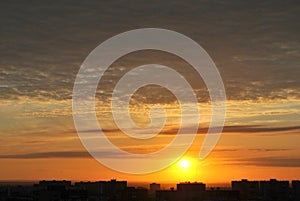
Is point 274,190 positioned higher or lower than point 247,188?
lower

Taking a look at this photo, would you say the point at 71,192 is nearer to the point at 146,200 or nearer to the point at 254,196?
the point at 146,200

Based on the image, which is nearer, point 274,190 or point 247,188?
point 274,190

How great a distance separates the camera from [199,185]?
163125 millimetres

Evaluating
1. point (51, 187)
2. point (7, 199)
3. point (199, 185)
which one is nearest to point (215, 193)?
point (199, 185)

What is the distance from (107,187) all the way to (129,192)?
117 feet

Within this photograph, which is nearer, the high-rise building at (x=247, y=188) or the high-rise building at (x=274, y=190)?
the high-rise building at (x=274, y=190)

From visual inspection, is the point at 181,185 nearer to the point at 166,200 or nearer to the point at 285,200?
the point at 166,200

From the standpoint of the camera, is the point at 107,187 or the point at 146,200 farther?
the point at 107,187

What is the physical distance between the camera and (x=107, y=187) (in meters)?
181

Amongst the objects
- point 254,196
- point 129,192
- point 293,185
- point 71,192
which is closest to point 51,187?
point 71,192

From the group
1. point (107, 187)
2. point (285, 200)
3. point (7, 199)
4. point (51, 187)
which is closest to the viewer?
point (7, 199)

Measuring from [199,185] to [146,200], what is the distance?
23.2m

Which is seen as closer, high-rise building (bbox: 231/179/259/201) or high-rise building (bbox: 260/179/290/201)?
high-rise building (bbox: 260/179/290/201)

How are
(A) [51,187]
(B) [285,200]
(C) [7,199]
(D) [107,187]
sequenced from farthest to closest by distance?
(D) [107,187] → (B) [285,200] → (A) [51,187] → (C) [7,199]
